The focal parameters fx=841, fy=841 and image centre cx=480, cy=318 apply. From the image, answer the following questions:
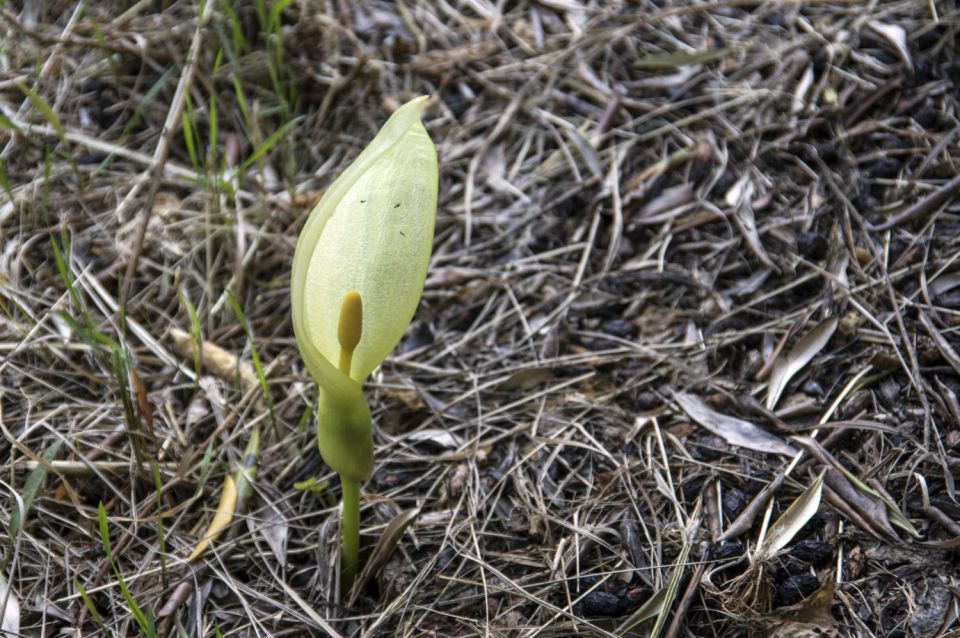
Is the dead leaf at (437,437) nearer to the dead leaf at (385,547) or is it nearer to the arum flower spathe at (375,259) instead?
the dead leaf at (385,547)

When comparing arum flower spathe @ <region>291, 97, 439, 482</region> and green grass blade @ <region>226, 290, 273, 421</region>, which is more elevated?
arum flower spathe @ <region>291, 97, 439, 482</region>

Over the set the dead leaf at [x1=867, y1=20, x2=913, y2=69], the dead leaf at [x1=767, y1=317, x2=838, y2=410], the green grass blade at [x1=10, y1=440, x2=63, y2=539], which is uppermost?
the dead leaf at [x1=867, y1=20, x2=913, y2=69]

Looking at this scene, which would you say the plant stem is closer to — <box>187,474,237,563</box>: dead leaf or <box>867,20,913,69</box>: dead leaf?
<box>187,474,237,563</box>: dead leaf

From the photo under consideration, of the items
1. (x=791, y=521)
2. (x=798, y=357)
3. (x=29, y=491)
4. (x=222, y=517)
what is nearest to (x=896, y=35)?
(x=798, y=357)

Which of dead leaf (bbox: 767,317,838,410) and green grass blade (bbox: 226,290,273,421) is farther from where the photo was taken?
dead leaf (bbox: 767,317,838,410)

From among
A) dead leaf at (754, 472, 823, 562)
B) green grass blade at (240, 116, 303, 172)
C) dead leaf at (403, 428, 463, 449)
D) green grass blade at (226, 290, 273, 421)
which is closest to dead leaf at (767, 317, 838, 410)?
dead leaf at (754, 472, 823, 562)

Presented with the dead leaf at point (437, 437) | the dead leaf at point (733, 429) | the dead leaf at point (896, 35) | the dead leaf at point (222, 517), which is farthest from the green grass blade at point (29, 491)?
the dead leaf at point (896, 35)

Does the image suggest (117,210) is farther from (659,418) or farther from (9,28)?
(659,418)

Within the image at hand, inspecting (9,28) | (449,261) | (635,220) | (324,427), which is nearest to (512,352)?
(449,261)
